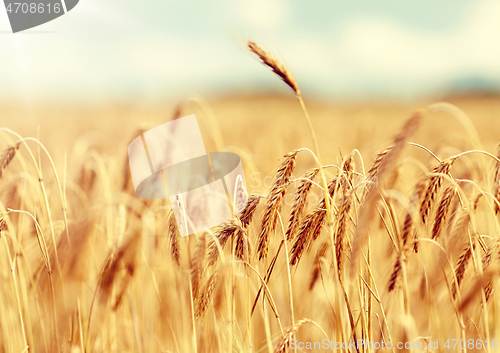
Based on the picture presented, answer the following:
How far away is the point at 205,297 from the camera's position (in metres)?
0.88

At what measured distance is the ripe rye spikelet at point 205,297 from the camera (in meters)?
0.87

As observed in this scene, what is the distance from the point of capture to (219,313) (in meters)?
1.11

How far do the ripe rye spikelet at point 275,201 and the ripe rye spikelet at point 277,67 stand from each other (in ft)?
0.63

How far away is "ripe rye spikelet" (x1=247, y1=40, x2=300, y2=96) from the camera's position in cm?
79

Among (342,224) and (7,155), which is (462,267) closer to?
(342,224)

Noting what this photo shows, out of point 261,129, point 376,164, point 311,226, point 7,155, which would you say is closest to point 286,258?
point 311,226

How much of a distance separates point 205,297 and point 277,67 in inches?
26.5

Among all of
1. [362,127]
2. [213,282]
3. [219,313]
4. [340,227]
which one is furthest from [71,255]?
[362,127]

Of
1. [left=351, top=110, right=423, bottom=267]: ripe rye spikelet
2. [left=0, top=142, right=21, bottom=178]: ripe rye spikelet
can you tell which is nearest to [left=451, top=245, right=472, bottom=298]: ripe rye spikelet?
[left=351, top=110, right=423, bottom=267]: ripe rye spikelet

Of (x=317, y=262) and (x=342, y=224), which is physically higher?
(x=342, y=224)

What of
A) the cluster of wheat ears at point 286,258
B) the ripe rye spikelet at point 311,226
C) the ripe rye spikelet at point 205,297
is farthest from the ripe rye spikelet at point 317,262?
the ripe rye spikelet at point 205,297

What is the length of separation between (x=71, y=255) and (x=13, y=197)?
0.76 m

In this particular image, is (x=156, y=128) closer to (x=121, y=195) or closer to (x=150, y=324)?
(x=121, y=195)

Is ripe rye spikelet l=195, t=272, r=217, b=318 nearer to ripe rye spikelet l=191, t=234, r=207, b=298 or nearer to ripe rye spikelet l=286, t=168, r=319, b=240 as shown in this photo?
ripe rye spikelet l=191, t=234, r=207, b=298
